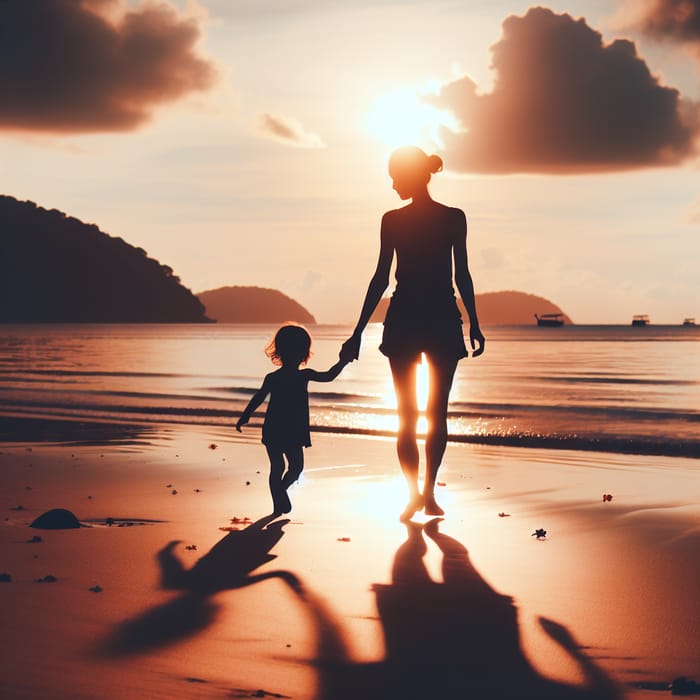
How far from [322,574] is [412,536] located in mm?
1229

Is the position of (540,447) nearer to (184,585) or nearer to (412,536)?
(412,536)

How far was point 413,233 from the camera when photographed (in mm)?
7020

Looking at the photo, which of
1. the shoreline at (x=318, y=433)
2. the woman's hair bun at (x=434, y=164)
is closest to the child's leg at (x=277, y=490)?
the woman's hair bun at (x=434, y=164)

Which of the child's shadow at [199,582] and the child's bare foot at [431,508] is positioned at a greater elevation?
the child's bare foot at [431,508]

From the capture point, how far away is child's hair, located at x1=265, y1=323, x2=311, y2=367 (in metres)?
7.32

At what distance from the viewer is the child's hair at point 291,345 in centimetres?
732

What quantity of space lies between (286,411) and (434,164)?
218cm

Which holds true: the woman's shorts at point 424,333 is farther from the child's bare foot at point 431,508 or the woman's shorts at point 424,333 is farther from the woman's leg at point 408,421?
the child's bare foot at point 431,508

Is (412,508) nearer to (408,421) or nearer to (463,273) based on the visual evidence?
(408,421)

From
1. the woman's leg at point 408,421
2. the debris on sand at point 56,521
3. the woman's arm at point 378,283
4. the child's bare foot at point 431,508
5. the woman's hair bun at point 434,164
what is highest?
the woman's hair bun at point 434,164

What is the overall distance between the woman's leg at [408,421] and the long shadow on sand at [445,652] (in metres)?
1.86

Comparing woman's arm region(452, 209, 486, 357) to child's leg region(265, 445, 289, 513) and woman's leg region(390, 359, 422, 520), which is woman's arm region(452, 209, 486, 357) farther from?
child's leg region(265, 445, 289, 513)

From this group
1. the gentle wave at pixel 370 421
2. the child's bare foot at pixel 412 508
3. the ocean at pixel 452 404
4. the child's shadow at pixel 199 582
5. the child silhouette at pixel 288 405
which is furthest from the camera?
the ocean at pixel 452 404

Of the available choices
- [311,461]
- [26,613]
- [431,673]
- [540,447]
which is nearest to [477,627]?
[431,673]
